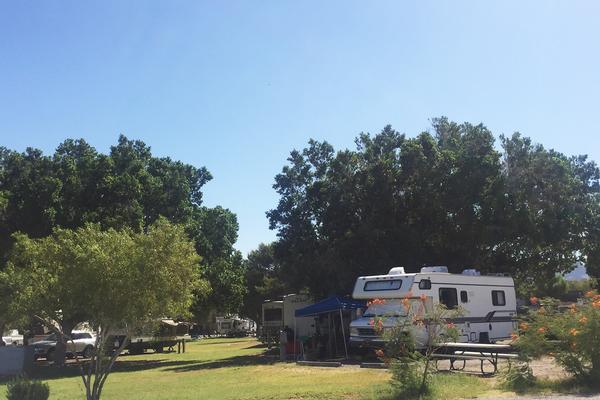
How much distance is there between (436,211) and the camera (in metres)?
27.9

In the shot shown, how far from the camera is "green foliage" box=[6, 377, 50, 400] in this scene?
409 inches

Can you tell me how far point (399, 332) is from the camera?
11688 millimetres

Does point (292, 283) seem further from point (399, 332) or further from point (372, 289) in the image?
point (399, 332)

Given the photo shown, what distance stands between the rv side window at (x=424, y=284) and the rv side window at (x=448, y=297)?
620 millimetres

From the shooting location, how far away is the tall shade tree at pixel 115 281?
1025cm

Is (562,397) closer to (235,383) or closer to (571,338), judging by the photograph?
(571,338)

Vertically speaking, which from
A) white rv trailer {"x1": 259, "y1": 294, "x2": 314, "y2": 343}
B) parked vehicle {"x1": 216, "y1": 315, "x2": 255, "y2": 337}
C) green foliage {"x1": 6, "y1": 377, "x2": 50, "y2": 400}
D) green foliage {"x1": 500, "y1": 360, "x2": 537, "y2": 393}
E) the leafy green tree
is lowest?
parked vehicle {"x1": 216, "y1": 315, "x2": 255, "y2": 337}

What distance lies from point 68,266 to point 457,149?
72.8ft

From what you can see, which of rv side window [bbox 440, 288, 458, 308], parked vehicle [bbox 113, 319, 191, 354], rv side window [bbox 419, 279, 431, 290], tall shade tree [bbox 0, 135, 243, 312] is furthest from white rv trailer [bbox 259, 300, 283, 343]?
rv side window [bbox 419, 279, 431, 290]

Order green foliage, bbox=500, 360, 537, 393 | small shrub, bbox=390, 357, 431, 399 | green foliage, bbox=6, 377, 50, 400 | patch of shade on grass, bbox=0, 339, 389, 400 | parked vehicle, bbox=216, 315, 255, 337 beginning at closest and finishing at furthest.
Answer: green foliage, bbox=6, 377, 50, 400 < small shrub, bbox=390, 357, 431, 399 < green foliage, bbox=500, 360, 537, 393 < patch of shade on grass, bbox=0, 339, 389, 400 < parked vehicle, bbox=216, 315, 255, 337

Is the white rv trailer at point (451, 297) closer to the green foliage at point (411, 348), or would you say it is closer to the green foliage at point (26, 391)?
the green foliage at point (411, 348)

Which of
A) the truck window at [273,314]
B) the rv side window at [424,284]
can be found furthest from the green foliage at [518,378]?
the truck window at [273,314]

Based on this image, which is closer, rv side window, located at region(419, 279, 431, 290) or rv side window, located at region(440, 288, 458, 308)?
rv side window, located at region(419, 279, 431, 290)

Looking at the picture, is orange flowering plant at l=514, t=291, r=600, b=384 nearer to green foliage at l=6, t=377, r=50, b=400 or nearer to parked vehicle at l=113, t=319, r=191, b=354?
green foliage at l=6, t=377, r=50, b=400
